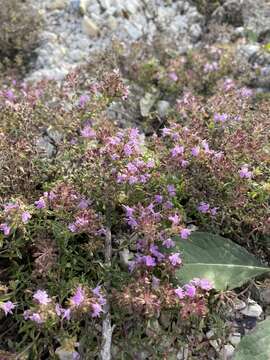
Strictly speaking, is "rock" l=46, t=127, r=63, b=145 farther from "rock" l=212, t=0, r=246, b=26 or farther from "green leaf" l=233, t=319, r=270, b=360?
"rock" l=212, t=0, r=246, b=26

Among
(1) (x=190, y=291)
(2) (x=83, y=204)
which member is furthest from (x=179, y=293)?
(2) (x=83, y=204)

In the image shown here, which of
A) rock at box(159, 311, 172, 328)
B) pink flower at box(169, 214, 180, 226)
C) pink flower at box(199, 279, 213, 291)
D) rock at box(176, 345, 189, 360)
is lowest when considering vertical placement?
rock at box(176, 345, 189, 360)

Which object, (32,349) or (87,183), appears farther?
(87,183)

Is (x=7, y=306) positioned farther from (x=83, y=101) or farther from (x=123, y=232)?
(x=83, y=101)

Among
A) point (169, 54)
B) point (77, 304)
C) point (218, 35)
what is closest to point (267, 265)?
point (77, 304)

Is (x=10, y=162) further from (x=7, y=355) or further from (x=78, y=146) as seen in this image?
(x=7, y=355)

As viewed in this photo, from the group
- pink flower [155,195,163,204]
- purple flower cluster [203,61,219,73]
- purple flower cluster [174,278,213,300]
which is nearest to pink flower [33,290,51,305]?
purple flower cluster [174,278,213,300]
